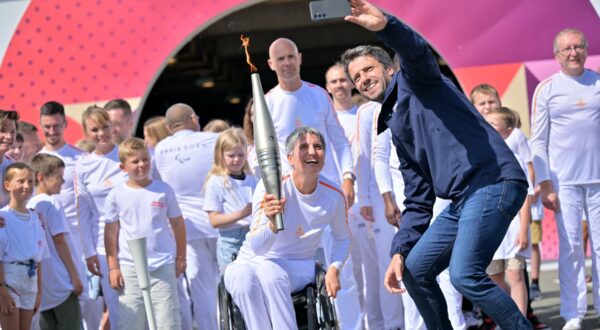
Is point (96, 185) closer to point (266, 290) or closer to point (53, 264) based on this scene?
point (53, 264)

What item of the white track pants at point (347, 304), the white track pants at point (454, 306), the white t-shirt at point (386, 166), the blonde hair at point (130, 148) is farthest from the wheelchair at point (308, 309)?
the blonde hair at point (130, 148)

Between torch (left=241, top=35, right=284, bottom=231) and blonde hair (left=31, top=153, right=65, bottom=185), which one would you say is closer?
torch (left=241, top=35, right=284, bottom=231)

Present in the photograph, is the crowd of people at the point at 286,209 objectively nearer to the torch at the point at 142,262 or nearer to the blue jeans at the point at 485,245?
the blue jeans at the point at 485,245

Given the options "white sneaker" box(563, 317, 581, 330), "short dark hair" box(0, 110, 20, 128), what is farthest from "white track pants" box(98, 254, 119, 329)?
"white sneaker" box(563, 317, 581, 330)

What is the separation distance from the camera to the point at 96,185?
786cm

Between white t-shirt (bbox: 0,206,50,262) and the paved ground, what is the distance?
3.78 m

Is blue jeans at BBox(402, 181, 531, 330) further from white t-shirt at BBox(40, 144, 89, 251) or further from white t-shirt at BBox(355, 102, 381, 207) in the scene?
white t-shirt at BBox(40, 144, 89, 251)

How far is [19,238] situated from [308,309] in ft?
7.28

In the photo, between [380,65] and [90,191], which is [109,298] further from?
[380,65]

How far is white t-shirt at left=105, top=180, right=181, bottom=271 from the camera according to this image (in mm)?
7301

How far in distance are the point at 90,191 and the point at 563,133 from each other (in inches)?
139

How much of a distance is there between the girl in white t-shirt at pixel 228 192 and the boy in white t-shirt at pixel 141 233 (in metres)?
0.35

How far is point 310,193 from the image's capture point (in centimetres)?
595

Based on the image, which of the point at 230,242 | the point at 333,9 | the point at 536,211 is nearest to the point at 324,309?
the point at 333,9
